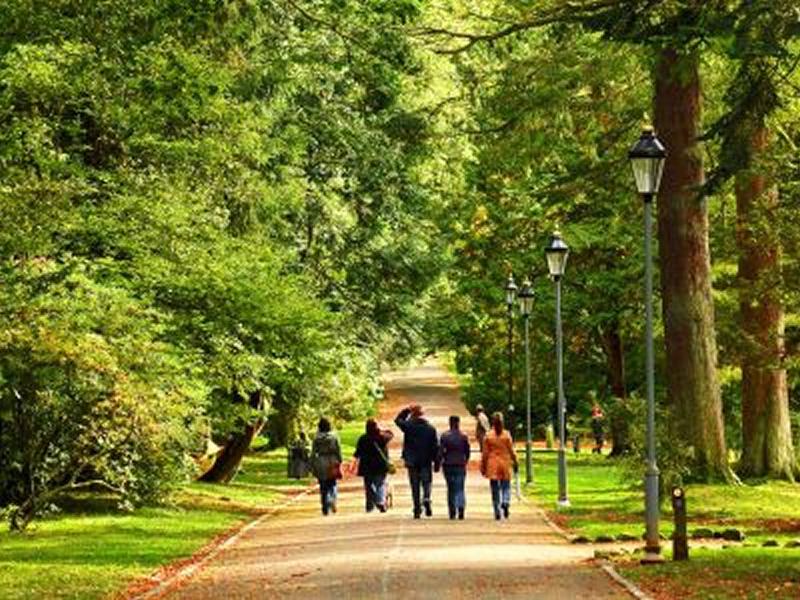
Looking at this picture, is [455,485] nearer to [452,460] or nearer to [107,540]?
[452,460]

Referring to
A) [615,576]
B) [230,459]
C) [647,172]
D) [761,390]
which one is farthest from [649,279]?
[230,459]

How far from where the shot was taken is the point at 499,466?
2738 centimetres

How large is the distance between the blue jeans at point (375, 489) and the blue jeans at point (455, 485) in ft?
9.03

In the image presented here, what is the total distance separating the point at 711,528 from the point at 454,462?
15.2 feet

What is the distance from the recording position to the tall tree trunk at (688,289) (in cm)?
2936

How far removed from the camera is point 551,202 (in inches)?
1245

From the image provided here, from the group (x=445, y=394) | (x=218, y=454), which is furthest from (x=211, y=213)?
(x=445, y=394)

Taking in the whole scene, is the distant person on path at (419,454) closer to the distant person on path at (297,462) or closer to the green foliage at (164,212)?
the green foliage at (164,212)

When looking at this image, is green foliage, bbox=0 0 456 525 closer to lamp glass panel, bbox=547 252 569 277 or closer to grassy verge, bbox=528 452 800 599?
lamp glass panel, bbox=547 252 569 277

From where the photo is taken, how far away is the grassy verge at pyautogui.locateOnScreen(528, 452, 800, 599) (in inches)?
662

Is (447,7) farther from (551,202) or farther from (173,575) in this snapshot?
(173,575)

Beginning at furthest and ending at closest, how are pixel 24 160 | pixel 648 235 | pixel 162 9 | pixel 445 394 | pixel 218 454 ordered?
pixel 445 394, pixel 218 454, pixel 24 160, pixel 648 235, pixel 162 9

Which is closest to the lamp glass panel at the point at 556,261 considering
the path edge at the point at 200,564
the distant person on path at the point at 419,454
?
the distant person on path at the point at 419,454

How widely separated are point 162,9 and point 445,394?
84.4 metres
